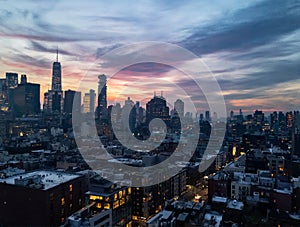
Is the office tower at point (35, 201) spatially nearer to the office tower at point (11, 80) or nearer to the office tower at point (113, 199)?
the office tower at point (113, 199)

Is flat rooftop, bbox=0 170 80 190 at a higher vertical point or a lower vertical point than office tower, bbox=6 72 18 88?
lower

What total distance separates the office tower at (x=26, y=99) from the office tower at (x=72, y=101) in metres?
13.0

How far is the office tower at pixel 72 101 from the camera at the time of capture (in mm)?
94113

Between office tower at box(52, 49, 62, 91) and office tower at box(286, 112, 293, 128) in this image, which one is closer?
office tower at box(286, 112, 293, 128)

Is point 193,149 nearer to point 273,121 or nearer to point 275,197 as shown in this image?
point 275,197

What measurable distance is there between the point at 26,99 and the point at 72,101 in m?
17.7

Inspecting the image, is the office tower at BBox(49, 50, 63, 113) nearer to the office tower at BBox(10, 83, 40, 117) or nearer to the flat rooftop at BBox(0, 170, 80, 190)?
the office tower at BBox(10, 83, 40, 117)

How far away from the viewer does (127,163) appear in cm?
1964

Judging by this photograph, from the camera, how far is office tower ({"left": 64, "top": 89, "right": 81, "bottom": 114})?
94.1 meters

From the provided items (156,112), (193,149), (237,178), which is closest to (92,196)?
(237,178)

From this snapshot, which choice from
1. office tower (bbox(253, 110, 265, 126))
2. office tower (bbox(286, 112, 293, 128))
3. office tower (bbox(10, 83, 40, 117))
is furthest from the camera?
office tower (bbox(10, 83, 40, 117))

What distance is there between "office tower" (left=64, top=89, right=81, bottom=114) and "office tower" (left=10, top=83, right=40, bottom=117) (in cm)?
1298

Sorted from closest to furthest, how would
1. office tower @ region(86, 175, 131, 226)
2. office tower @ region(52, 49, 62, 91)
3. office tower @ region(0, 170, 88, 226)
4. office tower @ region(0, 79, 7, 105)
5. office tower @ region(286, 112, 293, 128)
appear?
office tower @ region(0, 170, 88, 226) → office tower @ region(86, 175, 131, 226) → office tower @ region(286, 112, 293, 128) → office tower @ region(0, 79, 7, 105) → office tower @ region(52, 49, 62, 91)

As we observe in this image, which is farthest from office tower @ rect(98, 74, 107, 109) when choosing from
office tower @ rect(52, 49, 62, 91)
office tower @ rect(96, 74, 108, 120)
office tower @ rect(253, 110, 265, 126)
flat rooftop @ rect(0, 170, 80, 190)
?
flat rooftop @ rect(0, 170, 80, 190)
